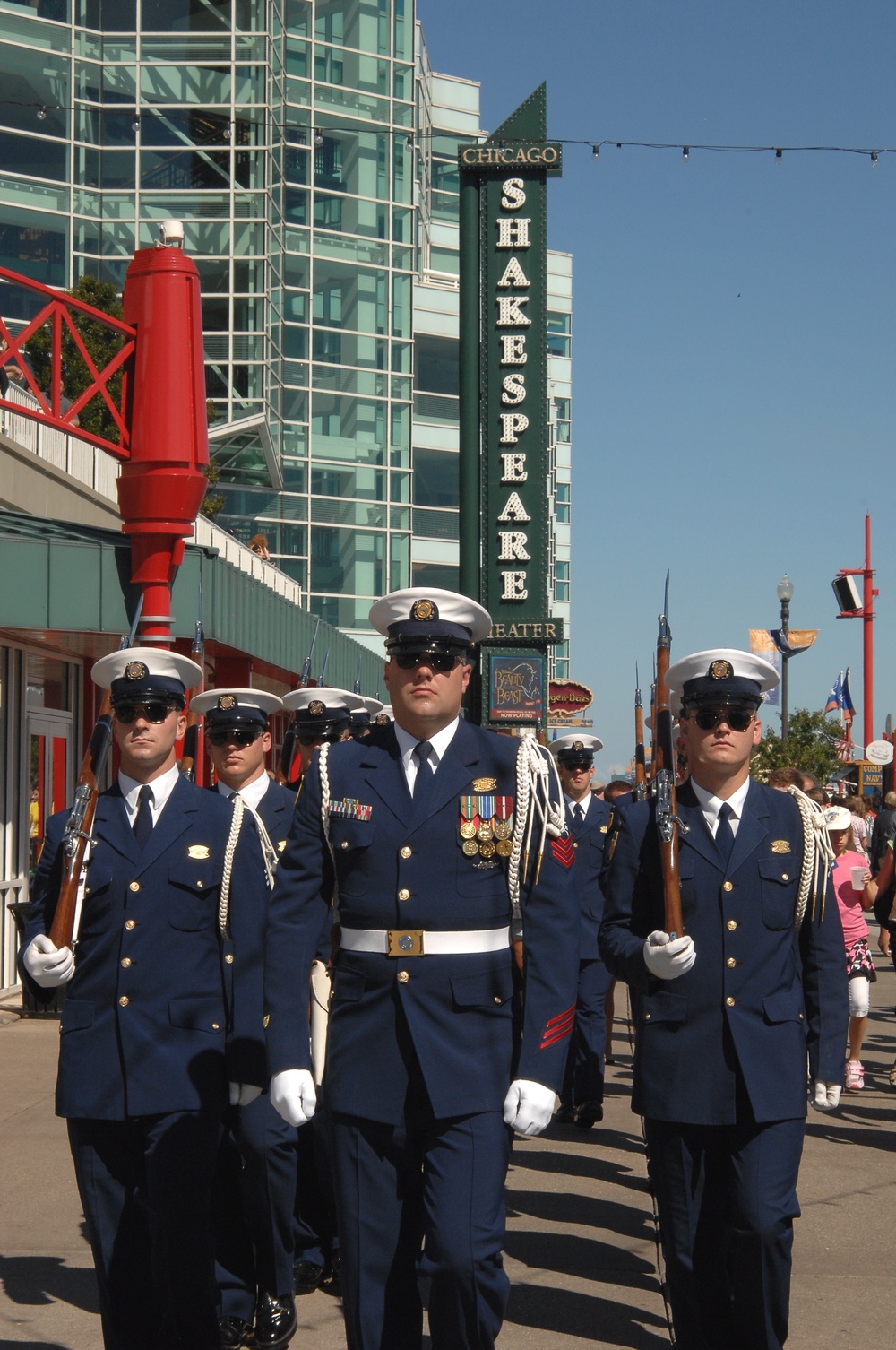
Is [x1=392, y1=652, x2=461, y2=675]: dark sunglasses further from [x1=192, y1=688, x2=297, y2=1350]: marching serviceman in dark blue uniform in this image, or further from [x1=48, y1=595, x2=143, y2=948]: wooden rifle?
[x1=192, y1=688, x2=297, y2=1350]: marching serviceman in dark blue uniform

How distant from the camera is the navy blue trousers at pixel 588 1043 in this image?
31.2 ft

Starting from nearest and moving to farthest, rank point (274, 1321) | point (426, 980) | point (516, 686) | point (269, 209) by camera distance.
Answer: point (426, 980) < point (274, 1321) < point (516, 686) < point (269, 209)

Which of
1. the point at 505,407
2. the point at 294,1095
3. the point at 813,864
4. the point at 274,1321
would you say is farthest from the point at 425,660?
the point at 505,407

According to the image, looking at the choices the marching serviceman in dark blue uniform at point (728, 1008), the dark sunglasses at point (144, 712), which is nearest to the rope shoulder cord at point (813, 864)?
the marching serviceman in dark blue uniform at point (728, 1008)

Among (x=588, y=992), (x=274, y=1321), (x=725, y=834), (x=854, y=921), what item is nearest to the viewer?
(x=725, y=834)

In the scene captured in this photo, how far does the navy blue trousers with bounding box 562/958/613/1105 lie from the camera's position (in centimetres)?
952

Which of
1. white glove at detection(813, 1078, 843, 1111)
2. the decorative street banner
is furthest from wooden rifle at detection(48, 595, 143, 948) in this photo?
the decorative street banner

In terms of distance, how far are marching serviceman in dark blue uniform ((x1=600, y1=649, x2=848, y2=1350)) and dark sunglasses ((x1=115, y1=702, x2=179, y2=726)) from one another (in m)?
1.41

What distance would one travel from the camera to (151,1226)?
4684 mm

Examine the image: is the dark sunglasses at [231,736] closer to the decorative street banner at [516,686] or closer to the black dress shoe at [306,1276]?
the black dress shoe at [306,1276]

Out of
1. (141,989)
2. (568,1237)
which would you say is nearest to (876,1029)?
(568,1237)

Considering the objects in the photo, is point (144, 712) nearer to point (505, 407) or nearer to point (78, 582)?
point (78, 582)

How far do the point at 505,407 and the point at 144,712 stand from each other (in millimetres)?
26305

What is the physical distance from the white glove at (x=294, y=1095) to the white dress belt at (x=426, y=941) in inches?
13.7
